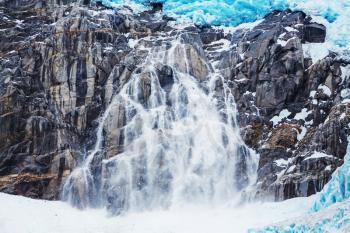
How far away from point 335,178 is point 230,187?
929 cm

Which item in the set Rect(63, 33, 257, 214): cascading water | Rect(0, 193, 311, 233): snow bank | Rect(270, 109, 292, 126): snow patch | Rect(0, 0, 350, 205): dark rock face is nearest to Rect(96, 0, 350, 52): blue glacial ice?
Rect(0, 0, 350, 205): dark rock face

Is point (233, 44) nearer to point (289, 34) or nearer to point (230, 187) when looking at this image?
point (289, 34)

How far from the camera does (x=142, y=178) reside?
1578 inches

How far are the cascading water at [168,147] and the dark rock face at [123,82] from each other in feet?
1.44

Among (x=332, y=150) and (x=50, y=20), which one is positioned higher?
(x=50, y=20)

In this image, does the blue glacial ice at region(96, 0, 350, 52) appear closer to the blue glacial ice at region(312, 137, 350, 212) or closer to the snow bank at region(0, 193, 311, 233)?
the snow bank at region(0, 193, 311, 233)

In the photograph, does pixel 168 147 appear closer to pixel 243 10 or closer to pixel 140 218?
pixel 140 218

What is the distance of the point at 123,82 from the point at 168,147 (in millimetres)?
6055

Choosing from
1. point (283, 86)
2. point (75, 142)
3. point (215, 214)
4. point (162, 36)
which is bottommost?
point (215, 214)

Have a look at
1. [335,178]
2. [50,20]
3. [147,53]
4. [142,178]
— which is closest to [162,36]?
[147,53]

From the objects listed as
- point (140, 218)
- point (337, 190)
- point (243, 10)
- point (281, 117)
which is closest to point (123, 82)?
point (140, 218)

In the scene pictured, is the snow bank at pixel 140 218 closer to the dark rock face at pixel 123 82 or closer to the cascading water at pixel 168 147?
the cascading water at pixel 168 147

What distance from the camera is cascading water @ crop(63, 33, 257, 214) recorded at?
39.8m

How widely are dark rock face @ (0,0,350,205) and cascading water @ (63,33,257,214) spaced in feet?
1.44
